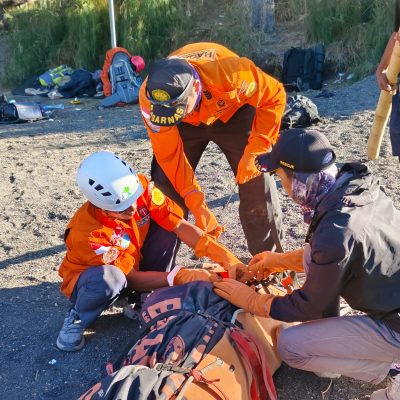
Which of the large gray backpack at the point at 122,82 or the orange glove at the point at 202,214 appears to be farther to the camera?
the large gray backpack at the point at 122,82

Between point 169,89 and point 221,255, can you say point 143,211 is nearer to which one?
point 221,255

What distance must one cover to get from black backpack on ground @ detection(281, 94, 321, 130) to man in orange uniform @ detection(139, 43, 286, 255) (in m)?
3.21

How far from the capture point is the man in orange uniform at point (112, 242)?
2.97 m

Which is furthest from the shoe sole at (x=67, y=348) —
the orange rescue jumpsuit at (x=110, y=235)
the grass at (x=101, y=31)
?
the grass at (x=101, y=31)

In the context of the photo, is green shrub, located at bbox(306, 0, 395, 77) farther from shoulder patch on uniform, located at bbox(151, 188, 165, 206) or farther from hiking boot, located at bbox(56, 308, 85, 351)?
hiking boot, located at bbox(56, 308, 85, 351)

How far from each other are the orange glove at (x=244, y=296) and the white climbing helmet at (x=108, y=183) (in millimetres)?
645

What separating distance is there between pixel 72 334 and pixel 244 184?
1.31 m

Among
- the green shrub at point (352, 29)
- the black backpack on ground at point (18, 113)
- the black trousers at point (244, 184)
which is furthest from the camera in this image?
the green shrub at point (352, 29)

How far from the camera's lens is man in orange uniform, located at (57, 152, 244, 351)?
297 centimetres

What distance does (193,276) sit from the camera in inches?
117

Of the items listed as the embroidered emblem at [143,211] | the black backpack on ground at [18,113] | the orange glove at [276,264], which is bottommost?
the black backpack on ground at [18,113]

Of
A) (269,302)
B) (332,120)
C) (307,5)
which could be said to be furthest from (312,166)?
(307,5)

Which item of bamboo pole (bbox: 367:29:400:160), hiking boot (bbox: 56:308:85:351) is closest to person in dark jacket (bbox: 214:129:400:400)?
hiking boot (bbox: 56:308:85:351)

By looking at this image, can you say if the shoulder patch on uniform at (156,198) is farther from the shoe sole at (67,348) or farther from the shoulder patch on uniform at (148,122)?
the shoe sole at (67,348)
